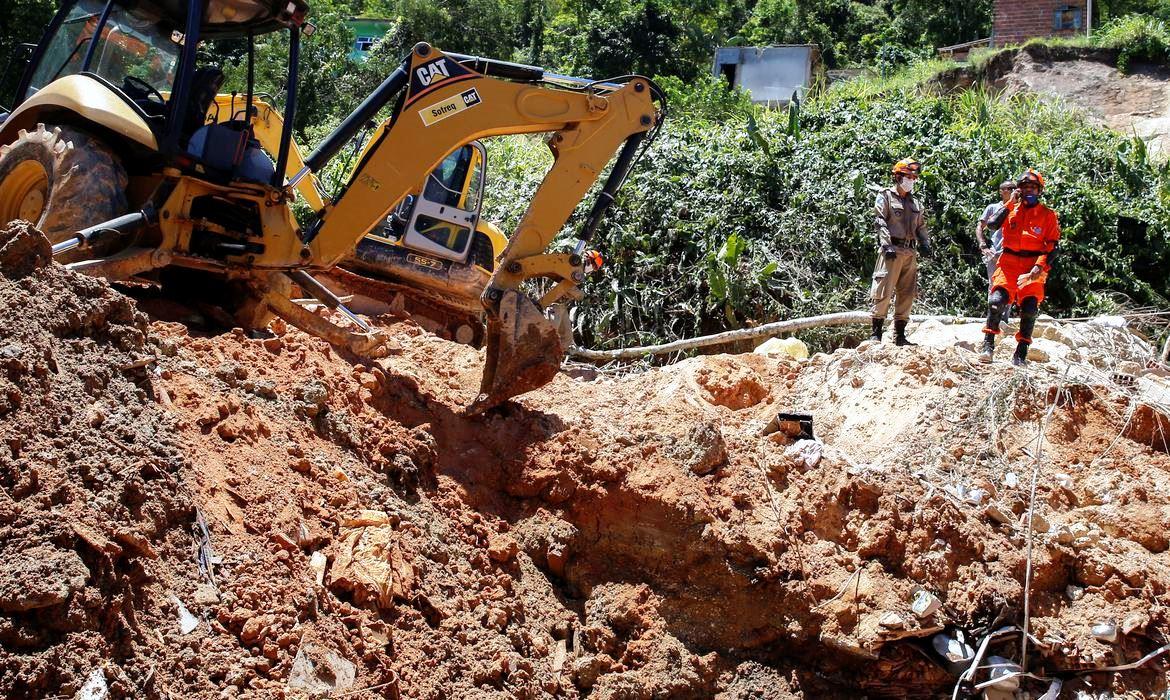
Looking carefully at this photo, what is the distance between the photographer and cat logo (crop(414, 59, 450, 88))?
740 centimetres

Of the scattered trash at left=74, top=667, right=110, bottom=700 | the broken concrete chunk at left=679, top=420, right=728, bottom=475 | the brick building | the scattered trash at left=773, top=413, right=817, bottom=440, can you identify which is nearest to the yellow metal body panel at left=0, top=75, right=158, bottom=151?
the broken concrete chunk at left=679, top=420, right=728, bottom=475

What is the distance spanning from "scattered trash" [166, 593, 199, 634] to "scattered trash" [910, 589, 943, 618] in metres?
3.71

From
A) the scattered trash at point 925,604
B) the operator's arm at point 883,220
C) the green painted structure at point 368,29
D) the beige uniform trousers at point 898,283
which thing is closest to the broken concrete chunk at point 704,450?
the scattered trash at point 925,604

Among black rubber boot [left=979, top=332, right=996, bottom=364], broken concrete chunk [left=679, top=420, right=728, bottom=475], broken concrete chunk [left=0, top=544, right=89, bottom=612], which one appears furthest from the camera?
black rubber boot [left=979, top=332, right=996, bottom=364]

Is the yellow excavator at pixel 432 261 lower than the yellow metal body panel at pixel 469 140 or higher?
lower

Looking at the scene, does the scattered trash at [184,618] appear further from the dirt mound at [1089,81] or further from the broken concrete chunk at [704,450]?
the dirt mound at [1089,81]

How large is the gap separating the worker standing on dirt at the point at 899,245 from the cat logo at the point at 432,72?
4.01 meters

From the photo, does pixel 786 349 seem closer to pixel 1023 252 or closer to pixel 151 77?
pixel 1023 252

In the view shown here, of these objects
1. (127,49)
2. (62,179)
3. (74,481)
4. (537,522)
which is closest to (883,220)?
(537,522)

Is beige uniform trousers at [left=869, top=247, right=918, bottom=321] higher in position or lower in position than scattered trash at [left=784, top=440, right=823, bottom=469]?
higher

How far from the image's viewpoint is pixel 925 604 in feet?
20.4

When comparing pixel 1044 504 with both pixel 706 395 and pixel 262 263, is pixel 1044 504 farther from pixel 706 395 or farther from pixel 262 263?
pixel 262 263

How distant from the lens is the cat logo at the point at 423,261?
10492 millimetres

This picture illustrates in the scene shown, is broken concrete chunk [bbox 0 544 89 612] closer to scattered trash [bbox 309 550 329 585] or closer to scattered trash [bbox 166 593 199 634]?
scattered trash [bbox 166 593 199 634]
